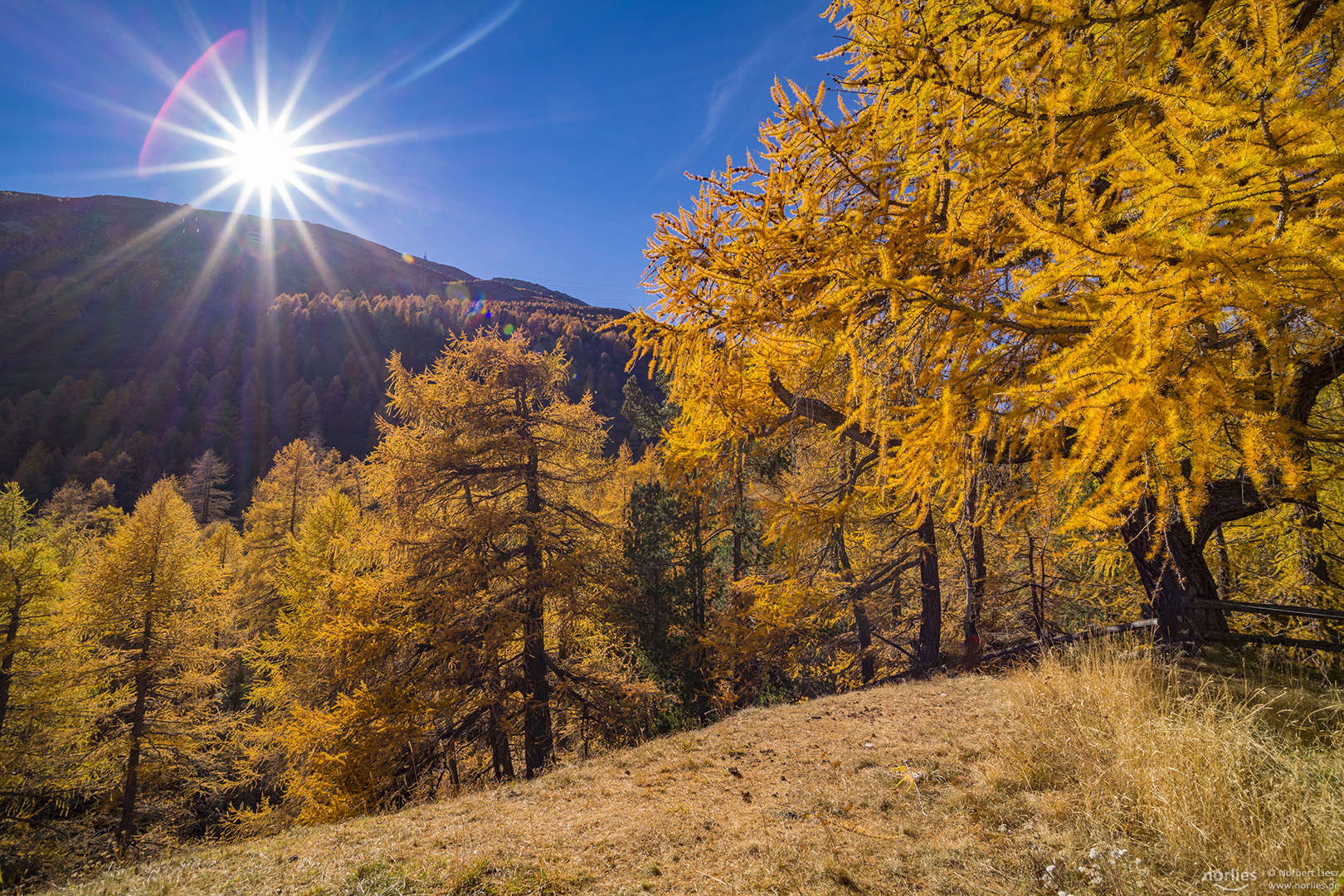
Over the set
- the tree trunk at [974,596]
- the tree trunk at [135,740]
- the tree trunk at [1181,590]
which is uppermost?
the tree trunk at [1181,590]

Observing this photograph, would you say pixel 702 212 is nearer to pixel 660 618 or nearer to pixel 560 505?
pixel 560 505

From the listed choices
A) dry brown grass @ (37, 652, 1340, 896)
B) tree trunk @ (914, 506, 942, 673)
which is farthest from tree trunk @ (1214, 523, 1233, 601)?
dry brown grass @ (37, 652, 1340, 896)

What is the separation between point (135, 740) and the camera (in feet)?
47.2

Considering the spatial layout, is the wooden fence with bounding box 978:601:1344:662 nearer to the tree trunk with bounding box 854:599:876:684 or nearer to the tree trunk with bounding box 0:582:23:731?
the tree trunk with bounding box 854:599:876:684

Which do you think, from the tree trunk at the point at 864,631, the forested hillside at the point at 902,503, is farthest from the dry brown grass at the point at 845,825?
the tree trunk at the point at 864,631

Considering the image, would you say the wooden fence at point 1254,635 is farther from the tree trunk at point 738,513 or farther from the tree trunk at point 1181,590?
the tree trunk at point 738,513

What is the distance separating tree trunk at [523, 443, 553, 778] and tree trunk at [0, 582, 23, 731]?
613 inches

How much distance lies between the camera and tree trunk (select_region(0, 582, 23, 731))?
46.9ft

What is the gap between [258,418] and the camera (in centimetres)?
8031

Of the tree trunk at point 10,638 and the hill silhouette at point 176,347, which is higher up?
the hill silhouette at point 176,347

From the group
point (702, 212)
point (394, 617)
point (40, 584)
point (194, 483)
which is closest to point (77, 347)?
point (194, 483)

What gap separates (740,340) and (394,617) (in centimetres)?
968

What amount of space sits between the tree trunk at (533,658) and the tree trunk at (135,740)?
39.7 ft

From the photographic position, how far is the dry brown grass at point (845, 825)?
2.50 meters
